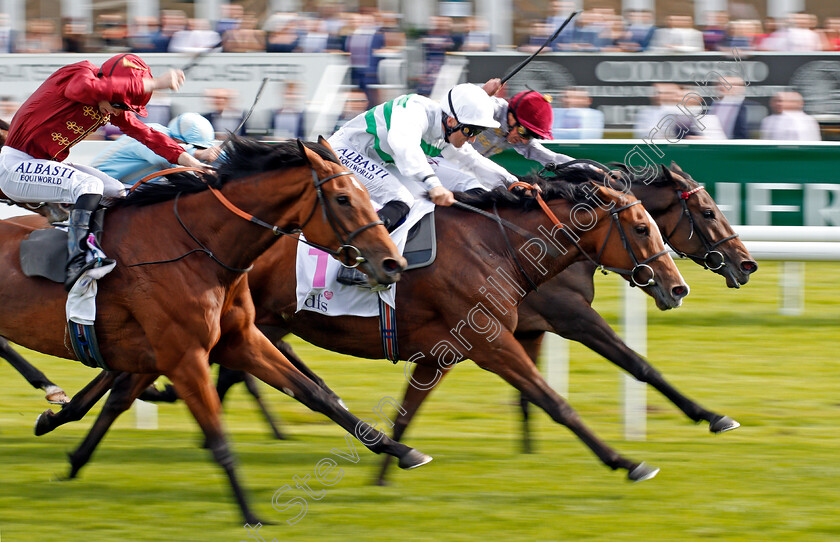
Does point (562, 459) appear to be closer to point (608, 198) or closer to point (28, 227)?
point (608, 198)

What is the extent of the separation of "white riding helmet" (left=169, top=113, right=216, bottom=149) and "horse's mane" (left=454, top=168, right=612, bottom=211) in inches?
64.7

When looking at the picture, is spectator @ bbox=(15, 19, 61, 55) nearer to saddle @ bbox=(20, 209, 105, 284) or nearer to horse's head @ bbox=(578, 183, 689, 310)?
saddle @ bbox=(20, 209, 105, 284)

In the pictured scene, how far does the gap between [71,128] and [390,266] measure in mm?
1539

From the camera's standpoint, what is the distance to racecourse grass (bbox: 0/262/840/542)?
458 centimetres

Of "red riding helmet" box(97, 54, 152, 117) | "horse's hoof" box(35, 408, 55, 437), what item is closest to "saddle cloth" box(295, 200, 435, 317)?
"red riding helmet" box(97, 54, 152, 117)

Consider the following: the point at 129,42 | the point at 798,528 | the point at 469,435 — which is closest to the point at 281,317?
the point at 469,435

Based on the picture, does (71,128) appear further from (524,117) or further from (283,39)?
(283,39)

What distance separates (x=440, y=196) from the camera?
5.29 m

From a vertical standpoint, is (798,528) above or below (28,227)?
below

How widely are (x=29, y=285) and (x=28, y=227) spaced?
13.6 inches

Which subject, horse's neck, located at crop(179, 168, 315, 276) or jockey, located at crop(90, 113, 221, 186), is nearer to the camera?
horse's neck, located at crop(179, 168, 315, 276)

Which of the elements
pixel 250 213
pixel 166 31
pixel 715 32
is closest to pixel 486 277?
pixel 250 213

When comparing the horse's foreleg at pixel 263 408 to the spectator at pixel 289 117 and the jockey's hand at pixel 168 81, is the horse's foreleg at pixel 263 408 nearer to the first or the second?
the jockey's hand at pixel 168 81

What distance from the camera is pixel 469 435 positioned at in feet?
20.9
